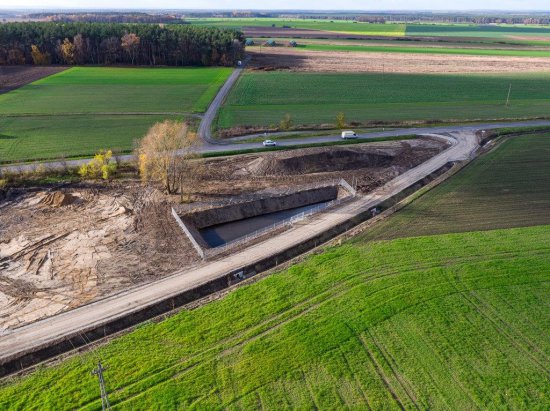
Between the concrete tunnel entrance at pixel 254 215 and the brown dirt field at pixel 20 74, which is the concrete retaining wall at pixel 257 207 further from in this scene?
the brown dirt field at pixel 20 74

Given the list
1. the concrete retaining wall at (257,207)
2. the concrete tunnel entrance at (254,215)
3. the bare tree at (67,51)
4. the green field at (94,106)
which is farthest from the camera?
the bare tree at (67,51)

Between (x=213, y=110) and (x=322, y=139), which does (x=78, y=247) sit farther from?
(x=213, y=110)

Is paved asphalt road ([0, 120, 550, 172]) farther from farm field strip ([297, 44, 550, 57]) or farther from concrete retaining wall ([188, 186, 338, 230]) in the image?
farm field strip ([297, 44, 550, 57])

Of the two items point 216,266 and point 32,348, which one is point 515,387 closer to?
point 216,266

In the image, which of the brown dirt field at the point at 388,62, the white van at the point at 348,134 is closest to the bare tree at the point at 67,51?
the brown dirt field at the point at 388,62

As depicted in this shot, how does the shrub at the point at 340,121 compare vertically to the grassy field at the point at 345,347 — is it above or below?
above

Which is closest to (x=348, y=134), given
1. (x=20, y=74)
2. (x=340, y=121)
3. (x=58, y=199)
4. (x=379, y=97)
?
(x=340, y=121)

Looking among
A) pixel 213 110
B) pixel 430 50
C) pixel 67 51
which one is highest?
pixel 430 50
